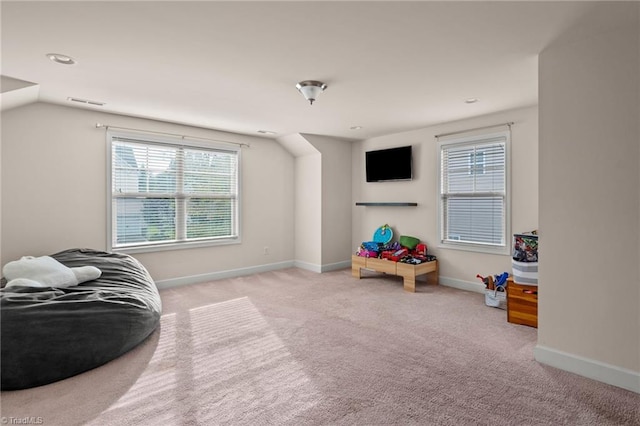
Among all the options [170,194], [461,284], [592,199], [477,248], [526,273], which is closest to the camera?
[592,199]

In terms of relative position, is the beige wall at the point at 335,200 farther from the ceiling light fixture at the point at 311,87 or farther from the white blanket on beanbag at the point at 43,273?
the white blanket on beanbag at the point at 43,273

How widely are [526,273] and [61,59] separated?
453cm

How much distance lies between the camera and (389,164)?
5.62 metres

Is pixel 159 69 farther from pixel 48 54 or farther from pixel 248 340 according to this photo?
pixel 248 340

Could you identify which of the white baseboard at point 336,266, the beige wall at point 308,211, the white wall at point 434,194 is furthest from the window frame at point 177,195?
the white wall at point 434,194

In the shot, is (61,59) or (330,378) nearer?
(330,378)

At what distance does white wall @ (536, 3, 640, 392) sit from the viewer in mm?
2170

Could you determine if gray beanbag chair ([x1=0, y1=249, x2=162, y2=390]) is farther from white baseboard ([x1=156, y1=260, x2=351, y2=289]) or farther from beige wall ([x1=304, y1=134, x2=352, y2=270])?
beige wall ([x1=304, y1=134, x2=352, y2=270])

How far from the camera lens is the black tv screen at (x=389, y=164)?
5371 mm

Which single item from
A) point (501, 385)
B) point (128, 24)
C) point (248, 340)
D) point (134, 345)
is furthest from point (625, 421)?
point (128, 24)

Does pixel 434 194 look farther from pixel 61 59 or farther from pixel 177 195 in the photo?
pixel 61 59

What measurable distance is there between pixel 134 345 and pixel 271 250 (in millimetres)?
3353

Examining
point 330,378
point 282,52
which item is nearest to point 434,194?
point 282,52

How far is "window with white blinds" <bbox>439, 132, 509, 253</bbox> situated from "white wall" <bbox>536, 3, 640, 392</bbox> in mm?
1943
